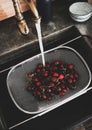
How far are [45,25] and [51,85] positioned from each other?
0.42 m

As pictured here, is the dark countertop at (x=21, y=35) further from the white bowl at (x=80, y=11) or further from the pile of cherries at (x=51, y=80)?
the pile of cherries at (x=51, y=80)

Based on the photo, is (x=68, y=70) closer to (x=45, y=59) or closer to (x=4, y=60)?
(x=45, y=59)

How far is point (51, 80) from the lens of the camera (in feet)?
5.02

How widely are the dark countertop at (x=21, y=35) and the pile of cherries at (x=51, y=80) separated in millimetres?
149

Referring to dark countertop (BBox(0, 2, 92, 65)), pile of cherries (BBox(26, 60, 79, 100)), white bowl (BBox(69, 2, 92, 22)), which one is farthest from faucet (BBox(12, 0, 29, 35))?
white bowl (BBox(69, 2, 92, 22))

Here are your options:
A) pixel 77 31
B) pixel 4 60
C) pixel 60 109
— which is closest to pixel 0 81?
pixel 4 60

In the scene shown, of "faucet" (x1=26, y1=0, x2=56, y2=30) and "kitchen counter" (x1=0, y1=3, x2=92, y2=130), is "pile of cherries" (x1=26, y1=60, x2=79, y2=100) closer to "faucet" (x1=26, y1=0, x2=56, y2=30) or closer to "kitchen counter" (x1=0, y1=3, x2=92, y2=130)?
"kitchen counter" (x1=0, y1=3, x2=92, y2=130)

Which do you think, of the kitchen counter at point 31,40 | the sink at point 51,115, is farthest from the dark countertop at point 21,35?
the sink at point 51,115

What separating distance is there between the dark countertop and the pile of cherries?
0.15 meters

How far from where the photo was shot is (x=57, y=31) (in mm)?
1682

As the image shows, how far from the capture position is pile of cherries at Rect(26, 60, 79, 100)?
1502 mm

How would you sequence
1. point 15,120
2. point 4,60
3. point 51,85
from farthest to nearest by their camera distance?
point 4,60
point 51,85
point 15,120

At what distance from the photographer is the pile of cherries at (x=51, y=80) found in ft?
4.93

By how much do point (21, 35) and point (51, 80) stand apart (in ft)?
1.17
